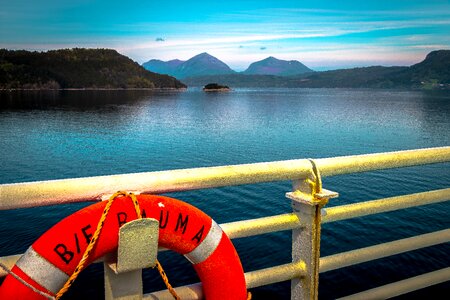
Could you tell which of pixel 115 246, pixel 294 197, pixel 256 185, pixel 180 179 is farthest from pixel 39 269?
pixel 256 185

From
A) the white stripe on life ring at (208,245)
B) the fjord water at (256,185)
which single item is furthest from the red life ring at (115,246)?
the fjord water at (256,185)

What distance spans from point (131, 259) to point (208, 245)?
42cm

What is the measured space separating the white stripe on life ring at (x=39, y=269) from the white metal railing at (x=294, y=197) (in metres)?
0.24

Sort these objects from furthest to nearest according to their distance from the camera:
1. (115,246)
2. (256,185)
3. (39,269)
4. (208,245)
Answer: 1. (256,185)
2. (208,245)
3. (115,246)
4. (39,269)

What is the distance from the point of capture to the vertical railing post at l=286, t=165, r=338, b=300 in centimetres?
265

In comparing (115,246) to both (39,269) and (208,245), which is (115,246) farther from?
(208,245)

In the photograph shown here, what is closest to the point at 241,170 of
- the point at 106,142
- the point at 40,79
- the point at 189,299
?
the point at 189,299

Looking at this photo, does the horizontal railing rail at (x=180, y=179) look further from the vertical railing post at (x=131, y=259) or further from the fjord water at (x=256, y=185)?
the fjord water at (x=256, y=185)

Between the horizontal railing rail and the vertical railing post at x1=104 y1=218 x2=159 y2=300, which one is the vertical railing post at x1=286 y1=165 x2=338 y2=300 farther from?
the vertical railing post at x1=104 y1=218 x2=159 y2=300

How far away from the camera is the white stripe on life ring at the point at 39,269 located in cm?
182

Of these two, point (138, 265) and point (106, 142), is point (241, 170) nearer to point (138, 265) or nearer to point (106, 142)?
point (138, 265)

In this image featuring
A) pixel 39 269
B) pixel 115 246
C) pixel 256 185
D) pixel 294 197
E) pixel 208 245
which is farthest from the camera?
pixel 256 185

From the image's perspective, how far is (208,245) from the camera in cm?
220

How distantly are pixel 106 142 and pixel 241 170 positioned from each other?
33.2m
